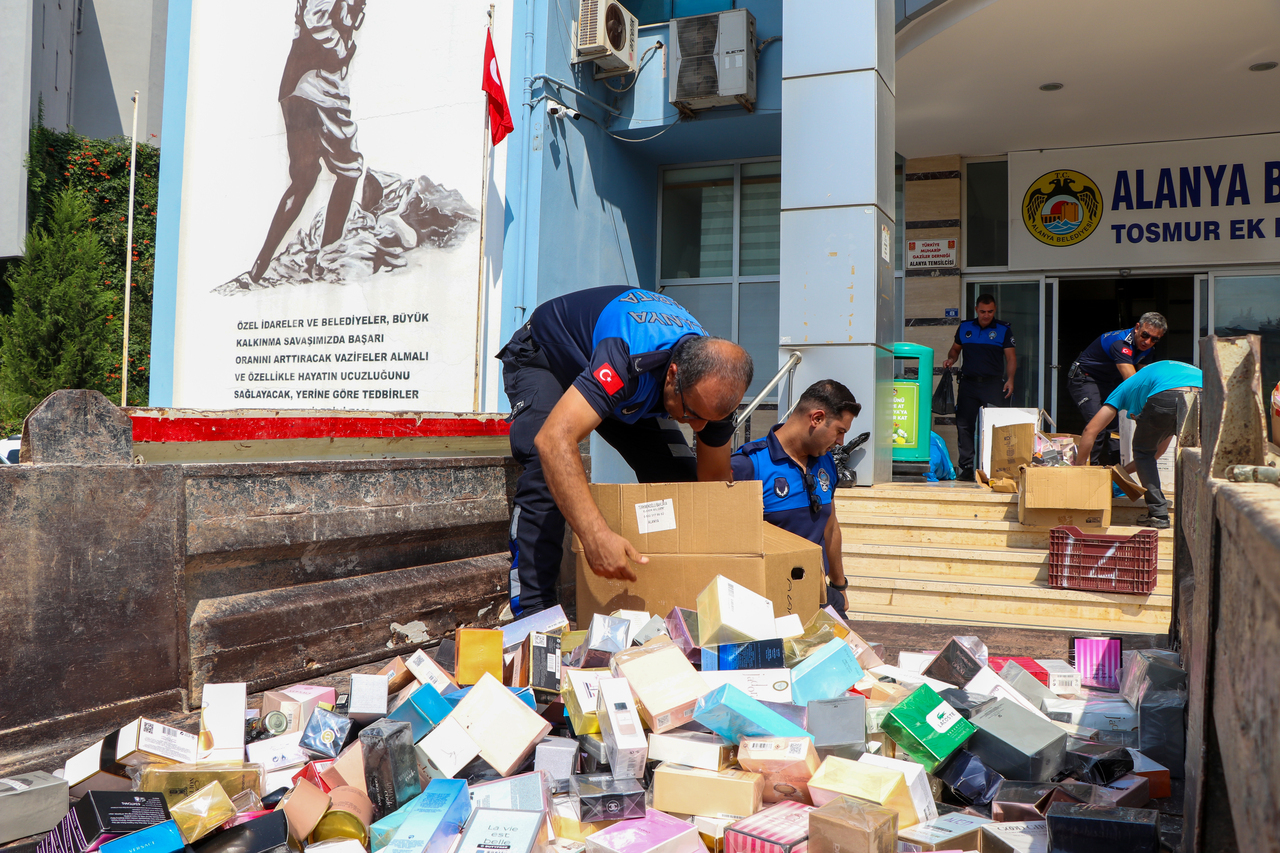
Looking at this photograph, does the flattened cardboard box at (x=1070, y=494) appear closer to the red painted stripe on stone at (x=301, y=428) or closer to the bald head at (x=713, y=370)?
the bald head at (x=713, y=370)

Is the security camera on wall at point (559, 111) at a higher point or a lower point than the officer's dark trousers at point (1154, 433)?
higher

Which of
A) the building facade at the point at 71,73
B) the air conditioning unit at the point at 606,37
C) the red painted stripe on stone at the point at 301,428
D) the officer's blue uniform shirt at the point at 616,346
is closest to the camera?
the red painted stripe on stone at the point at 301,428

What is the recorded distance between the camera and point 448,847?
164cm

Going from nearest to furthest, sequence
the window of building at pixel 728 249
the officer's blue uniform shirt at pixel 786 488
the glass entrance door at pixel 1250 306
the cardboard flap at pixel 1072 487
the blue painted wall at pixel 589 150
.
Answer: the officer's blue uniform shirt at pixel 786 488 → the cardboard flap at pixel 1072 487 → the blue painted wall at pixel 589 150 → the glass entrance door at pixel 1250 306 → the window of building at pixel 728 249

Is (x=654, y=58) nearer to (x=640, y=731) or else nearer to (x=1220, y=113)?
(x=1220, y=113)

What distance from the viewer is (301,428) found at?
250cm

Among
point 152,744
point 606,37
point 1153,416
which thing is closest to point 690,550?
point 152,744

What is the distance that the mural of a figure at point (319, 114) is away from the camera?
933 centimetres

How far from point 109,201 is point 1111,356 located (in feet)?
51.3

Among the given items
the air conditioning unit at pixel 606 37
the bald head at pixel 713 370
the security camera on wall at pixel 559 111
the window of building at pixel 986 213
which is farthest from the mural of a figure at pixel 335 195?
the bald head at pixel 713 370

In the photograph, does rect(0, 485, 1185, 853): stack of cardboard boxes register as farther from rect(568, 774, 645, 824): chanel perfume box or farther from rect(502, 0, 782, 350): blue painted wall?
rect(502, 0, 782, 350): blue painted wall

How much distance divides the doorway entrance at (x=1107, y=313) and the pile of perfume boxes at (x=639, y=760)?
9122mm

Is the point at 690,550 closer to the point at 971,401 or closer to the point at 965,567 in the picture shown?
the point at 965,567

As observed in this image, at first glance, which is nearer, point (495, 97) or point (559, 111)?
point (495, 97)
